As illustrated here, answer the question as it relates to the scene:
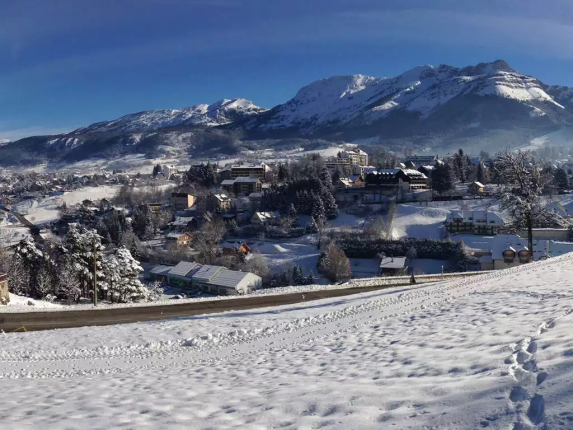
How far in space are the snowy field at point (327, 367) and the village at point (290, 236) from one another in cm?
951

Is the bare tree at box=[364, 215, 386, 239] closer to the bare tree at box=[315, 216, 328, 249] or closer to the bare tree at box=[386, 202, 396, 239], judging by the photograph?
the bare tree at box=[386, 202, 396, 239]

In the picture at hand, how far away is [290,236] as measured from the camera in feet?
175

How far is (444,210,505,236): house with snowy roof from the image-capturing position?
48.2m

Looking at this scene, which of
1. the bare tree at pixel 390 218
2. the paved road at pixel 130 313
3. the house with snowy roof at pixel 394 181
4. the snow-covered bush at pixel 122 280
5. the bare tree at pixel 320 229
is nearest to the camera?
the paved road at pixel 130 313

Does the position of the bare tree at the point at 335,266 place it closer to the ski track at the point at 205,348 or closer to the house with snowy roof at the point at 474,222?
the house with snowy roof at the point at 474,222

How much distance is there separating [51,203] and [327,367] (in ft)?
353

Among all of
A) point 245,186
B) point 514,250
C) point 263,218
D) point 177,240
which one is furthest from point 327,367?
point 245,186

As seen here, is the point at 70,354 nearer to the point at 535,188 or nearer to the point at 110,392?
the point at 110,392

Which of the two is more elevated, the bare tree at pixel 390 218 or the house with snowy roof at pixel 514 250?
the bare tree at pixel 390 218

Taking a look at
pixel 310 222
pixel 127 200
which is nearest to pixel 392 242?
pixel 310 222

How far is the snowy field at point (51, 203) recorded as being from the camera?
85438 millimetres

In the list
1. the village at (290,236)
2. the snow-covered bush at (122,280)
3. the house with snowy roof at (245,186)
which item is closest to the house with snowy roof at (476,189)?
the village at (290,236)

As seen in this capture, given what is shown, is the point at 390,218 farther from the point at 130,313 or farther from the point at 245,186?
the point at 130,313

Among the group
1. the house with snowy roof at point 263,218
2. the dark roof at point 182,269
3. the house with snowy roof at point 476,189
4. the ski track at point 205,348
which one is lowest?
the dark roof at point 182,269
